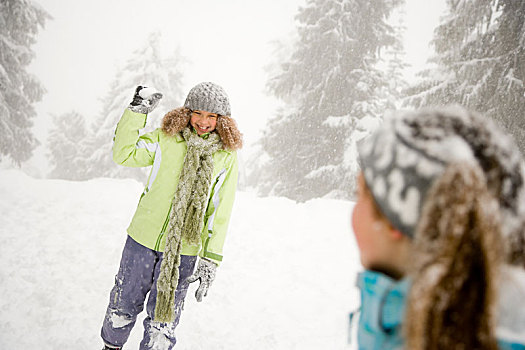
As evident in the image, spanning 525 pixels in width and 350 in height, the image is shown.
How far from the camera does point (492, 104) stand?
8.72m

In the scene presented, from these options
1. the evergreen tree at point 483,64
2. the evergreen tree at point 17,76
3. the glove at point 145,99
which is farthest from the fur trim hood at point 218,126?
the evergreen tree at point 17,76

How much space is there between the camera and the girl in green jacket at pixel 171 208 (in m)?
2.57

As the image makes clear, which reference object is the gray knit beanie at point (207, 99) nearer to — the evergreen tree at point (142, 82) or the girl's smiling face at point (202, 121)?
the girl's smiling face at point (202, 121)

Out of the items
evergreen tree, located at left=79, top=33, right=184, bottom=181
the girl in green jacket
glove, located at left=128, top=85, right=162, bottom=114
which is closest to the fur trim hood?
the girl in green jacket

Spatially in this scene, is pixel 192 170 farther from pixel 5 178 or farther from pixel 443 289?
pixel 5 178

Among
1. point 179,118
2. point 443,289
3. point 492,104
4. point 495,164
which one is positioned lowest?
point 443,289

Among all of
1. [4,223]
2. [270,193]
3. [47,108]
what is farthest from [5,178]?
[47,108]

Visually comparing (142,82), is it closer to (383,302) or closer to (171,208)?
(171,208)

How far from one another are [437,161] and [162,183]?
2293 mm

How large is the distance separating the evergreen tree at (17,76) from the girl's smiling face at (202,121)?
13223 mm

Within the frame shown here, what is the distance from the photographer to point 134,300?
2592 mm

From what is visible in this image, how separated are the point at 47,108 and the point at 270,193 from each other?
10363cm

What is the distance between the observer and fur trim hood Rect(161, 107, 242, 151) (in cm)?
270

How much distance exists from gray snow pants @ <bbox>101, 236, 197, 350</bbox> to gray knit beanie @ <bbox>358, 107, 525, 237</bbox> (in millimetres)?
2256
